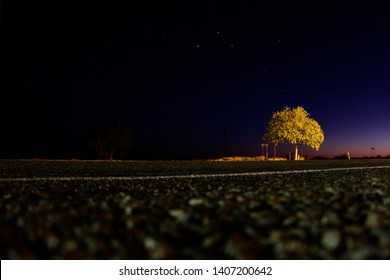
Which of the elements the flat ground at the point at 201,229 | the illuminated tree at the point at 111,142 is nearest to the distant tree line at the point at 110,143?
the illuminated tree at the point at 111,142

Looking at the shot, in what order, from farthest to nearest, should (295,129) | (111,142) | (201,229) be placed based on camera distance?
(111,142)
(295,129)
(201,229)

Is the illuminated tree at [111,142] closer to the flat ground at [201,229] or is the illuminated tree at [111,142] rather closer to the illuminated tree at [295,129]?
the illuminated tree at [295,129]

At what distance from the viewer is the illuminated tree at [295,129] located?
76.4 metres

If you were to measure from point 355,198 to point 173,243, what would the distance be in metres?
3.67

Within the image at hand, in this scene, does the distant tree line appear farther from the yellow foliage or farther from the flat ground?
the flat ground

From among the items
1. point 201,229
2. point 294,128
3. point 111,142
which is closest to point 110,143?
point 111,142

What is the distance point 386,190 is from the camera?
7.30 meters

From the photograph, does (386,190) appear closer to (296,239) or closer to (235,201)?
(235,201)

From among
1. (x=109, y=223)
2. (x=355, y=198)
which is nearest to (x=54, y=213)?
(x=109, y=223)

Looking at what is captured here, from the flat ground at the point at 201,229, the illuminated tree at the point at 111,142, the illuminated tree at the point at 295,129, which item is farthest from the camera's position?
the illuminated tree at the point at 111,142

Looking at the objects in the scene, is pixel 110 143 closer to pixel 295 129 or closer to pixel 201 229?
pixel 295 129

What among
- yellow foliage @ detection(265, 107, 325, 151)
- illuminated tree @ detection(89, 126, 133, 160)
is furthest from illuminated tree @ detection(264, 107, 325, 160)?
illuminated tree @ detection(89, 126, 133, 160)

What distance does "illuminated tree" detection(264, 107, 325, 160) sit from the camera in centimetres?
7638

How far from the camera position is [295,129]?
76.3 m
